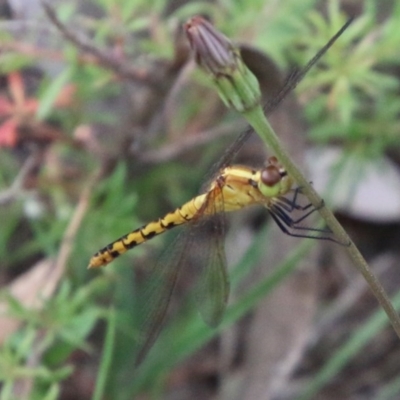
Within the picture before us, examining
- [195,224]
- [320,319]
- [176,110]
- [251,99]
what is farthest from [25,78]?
[251,99]

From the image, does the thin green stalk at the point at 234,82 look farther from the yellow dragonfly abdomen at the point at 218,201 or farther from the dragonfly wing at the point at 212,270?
the dragonfly wing at the point at 212,270

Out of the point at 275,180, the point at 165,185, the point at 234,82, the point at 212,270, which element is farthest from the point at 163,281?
the point at 234,82

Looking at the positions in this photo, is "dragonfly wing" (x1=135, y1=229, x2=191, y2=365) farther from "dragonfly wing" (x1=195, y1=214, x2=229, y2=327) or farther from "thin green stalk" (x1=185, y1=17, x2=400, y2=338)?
"thin green stalk" (x1=185, y1=17, x2=400, y2=338)

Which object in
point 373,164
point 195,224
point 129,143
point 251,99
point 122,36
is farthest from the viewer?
point 373,164

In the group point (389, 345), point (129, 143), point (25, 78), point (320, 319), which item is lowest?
point (389, 345)

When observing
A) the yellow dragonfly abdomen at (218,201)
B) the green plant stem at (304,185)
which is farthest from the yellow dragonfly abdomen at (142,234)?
the green plant stem at (304,185)

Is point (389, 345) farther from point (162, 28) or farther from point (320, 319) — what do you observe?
point (162, 28)

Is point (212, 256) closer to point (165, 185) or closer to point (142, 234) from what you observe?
point (142, 234)
